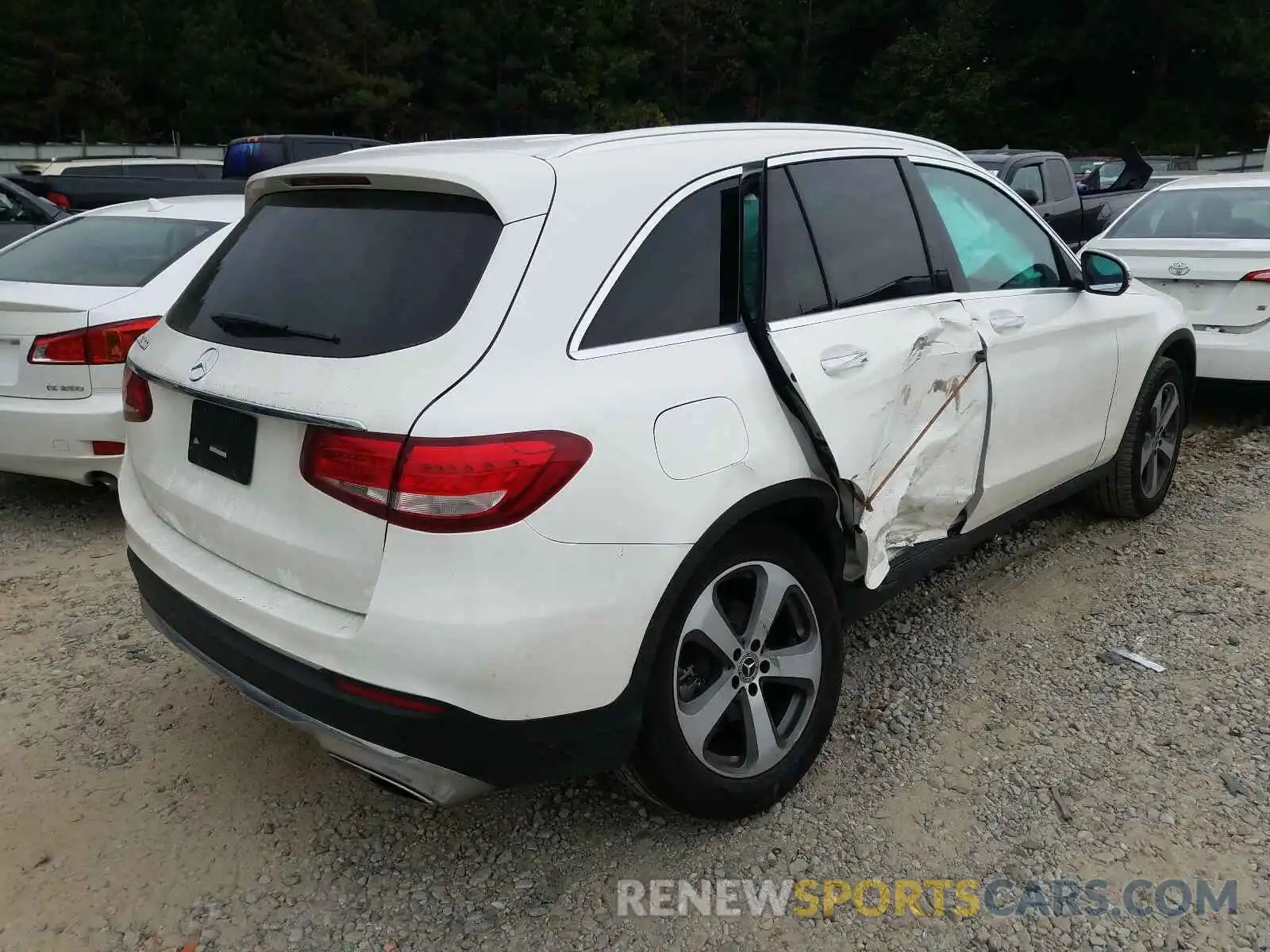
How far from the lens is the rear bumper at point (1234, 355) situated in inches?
228

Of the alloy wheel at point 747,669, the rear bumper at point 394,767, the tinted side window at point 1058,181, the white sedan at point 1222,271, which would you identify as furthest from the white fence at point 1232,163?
the rear bumper at point 394,767

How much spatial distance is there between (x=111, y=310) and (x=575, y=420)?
134 inches

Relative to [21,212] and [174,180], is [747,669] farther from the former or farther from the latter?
[174,180]

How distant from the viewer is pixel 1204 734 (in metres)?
3.09

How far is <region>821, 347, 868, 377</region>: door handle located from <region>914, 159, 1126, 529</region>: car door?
707mm

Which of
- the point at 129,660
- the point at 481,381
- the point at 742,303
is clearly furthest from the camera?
the point at 129,660

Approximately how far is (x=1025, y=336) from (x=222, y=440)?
2613 millimetres

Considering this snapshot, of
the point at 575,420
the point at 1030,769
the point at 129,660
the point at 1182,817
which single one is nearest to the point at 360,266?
the point at 575,420

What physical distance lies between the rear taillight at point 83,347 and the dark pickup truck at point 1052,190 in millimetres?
7930

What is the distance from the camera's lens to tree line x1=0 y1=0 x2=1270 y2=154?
3703cm

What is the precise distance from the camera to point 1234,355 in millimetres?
5871

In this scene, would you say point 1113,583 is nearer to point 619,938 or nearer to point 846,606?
point 846,606

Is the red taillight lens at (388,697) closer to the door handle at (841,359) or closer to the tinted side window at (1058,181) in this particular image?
the door handle at (841,359)

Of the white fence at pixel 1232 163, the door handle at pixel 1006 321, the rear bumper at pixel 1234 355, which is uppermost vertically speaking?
the white fence at pixel 1232 163
